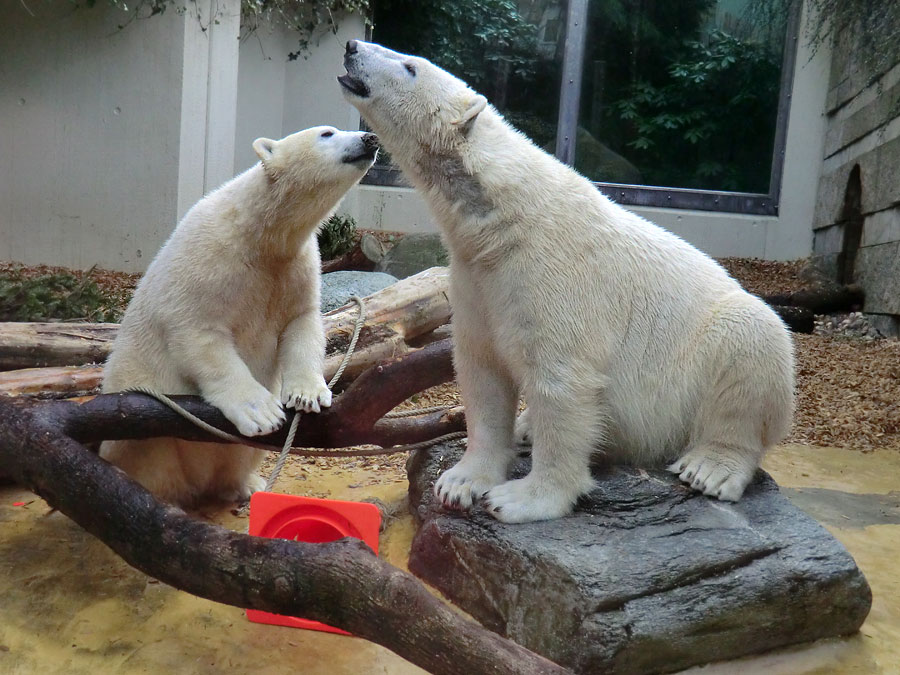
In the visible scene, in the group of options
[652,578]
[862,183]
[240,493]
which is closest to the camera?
[652,578]

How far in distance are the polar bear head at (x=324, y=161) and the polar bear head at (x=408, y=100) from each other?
1.37 ft

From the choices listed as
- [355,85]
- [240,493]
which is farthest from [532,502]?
[240,493]

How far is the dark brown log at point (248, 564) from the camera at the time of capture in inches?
75.2

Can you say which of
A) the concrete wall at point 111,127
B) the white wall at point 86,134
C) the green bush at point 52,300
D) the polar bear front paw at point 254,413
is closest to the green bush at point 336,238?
the concrete wall at point 111,127

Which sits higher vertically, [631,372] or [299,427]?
[631,372]

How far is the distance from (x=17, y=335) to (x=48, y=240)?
14.0 feet

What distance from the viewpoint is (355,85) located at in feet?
8.82

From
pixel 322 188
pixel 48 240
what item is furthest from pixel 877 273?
pixel 48 240

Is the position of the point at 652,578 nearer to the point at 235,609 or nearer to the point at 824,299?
the point at 235,609

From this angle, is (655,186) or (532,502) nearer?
(532,502)

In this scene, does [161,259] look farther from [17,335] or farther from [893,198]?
[893,198]

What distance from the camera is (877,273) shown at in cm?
805

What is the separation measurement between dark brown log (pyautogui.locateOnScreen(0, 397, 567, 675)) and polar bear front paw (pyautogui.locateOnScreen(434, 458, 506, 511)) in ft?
2.22

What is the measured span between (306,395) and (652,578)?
143cm
